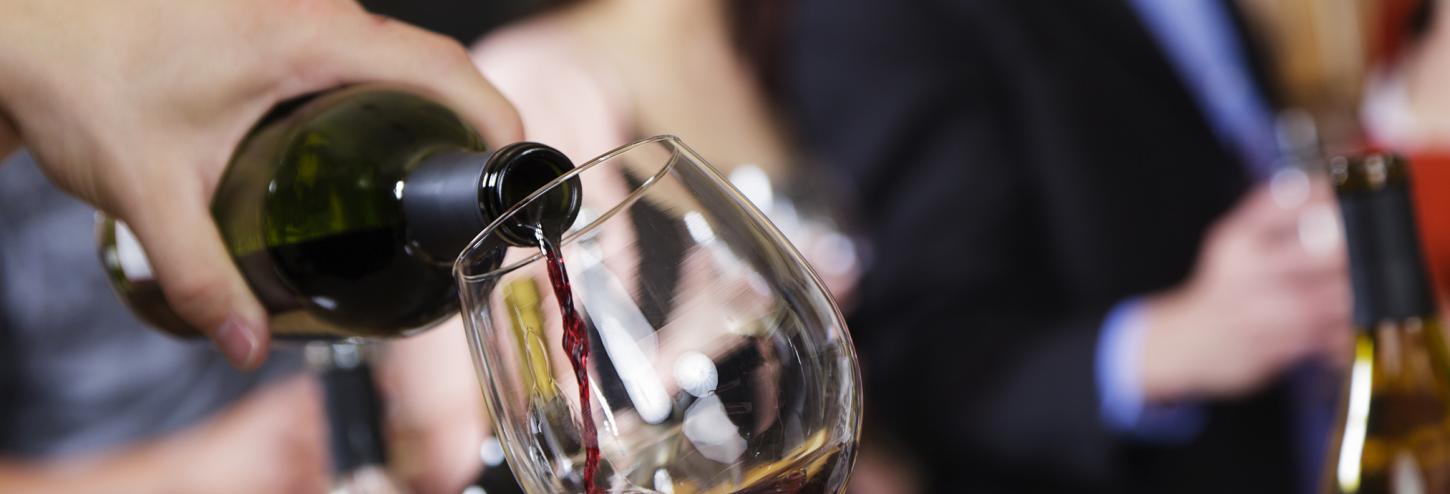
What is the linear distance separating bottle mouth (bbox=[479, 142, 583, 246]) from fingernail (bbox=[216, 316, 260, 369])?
0.39 ft

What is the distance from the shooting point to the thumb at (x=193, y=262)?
1.24 ft

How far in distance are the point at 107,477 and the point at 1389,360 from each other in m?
0.85

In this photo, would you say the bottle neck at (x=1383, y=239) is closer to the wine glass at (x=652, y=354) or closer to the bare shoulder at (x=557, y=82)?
the wine glass at (x=652, y=354)

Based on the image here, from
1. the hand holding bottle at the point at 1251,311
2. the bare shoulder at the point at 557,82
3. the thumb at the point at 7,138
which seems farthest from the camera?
the hand holding bottle at the point at 1251,311

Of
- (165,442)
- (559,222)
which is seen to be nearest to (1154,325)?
(165,442)

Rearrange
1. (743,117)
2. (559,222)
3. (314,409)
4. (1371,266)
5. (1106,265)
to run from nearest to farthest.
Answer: (559,222) → (1371,266) → (314,409) → (743,117) → (1106,265)

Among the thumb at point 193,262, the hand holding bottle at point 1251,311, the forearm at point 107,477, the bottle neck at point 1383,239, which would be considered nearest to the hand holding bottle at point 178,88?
the thumb at point 193,262

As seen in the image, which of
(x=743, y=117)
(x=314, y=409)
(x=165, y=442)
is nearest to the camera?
(x=314, y=409)

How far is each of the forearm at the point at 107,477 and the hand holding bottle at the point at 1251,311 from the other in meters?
0.83

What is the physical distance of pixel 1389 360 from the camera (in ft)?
1.76

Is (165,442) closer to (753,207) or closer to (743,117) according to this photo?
(743,117)

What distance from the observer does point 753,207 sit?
0.36 metres

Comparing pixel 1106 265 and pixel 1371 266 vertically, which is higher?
pixel 1371 266

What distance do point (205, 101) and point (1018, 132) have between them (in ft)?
3.32
